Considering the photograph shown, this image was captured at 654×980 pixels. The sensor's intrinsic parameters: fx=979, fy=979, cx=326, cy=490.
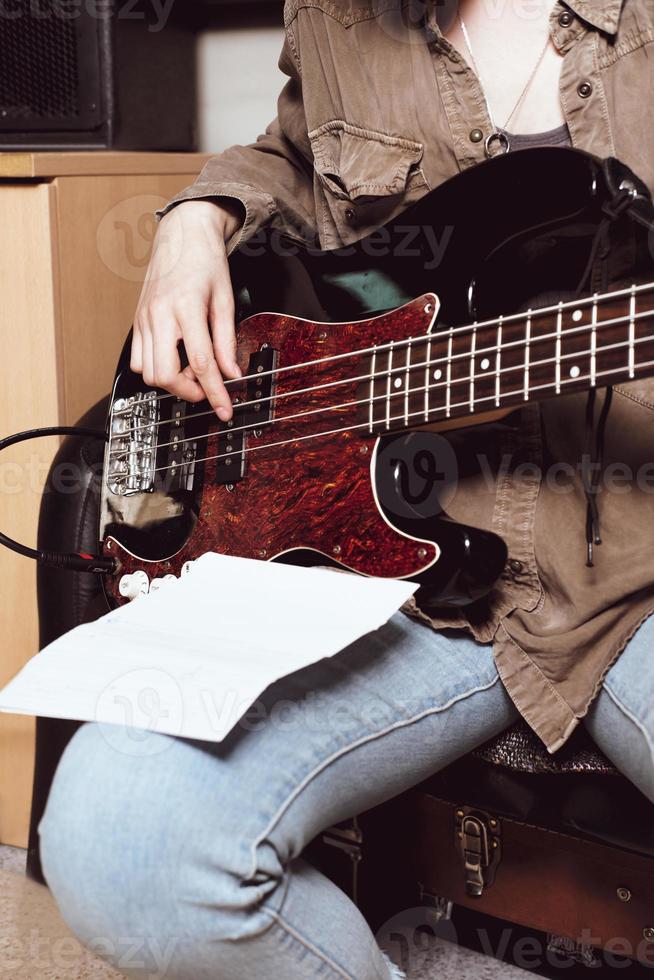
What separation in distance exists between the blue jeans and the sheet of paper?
4 cm

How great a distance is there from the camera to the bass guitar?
66cm

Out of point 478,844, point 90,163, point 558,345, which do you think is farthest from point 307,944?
point 90,163

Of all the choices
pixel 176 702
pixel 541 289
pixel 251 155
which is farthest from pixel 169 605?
pixel 251 155

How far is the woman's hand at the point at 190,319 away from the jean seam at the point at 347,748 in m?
0.31

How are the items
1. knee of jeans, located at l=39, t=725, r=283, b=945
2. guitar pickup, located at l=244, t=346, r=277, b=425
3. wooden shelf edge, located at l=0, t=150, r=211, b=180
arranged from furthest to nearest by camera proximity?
wooden shelf edge, located at l=0, t=150, r=211, b=180, guitar pickup, located at l=244, t=346, r=277, b=425, knee of jeans, located at l=39, t=725, r=283, b=945

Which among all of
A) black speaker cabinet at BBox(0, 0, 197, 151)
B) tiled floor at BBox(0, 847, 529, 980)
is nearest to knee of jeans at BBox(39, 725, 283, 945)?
tiled floor at BBox(0, 847, 529, 980)

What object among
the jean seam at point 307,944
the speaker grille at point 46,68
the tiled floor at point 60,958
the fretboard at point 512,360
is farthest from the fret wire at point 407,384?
the speaker grille at point 46,68

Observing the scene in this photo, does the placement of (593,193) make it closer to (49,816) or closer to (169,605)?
(169,605)

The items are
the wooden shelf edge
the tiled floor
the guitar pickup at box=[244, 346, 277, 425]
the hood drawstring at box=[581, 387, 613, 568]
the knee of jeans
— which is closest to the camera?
the knee of jeans

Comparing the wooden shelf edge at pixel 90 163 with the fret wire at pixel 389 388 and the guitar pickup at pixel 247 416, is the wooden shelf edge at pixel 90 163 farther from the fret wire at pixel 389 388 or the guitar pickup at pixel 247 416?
the fret wire at pixel 389 388

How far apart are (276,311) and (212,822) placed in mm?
443

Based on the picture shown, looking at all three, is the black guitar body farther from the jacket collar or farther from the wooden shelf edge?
the wooden shelf edge

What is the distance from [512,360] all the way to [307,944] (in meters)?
0.41

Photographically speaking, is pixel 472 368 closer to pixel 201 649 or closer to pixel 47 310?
pixel 201 649
